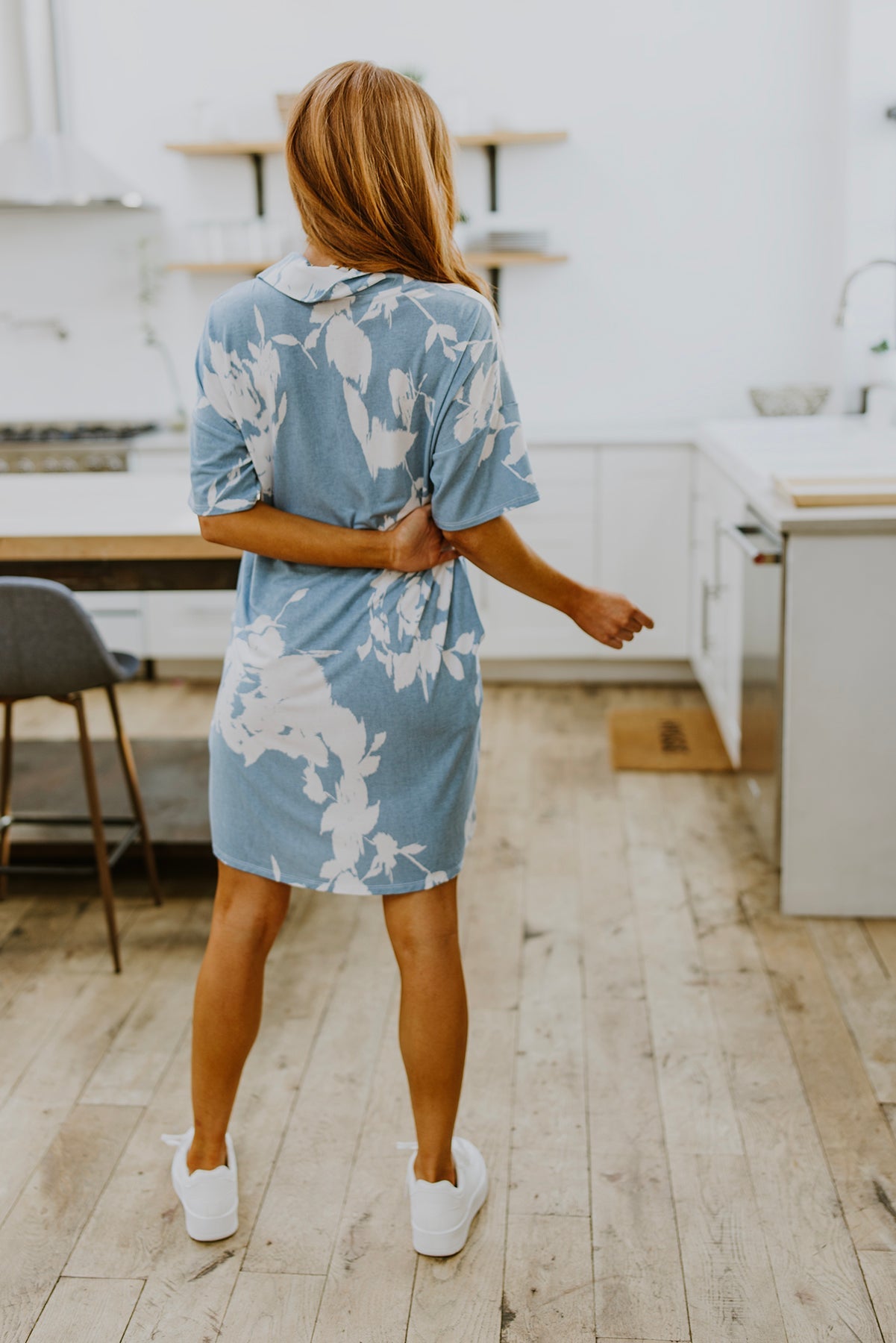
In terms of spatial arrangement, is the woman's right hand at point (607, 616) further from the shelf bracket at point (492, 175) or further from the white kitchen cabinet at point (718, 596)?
the shelf bracket at point (492, 175)

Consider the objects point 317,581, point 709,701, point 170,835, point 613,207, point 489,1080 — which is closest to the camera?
point 317,581

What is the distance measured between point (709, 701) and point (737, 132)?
2.01 m

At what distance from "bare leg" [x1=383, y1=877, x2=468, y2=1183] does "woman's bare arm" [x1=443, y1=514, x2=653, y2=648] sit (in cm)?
38

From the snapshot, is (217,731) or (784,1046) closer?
(217,731)

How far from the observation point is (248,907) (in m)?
1.59

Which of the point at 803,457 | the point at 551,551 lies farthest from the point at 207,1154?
the point at 551,551

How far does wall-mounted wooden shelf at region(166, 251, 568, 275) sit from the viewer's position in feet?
14.2

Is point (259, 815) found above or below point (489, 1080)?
above

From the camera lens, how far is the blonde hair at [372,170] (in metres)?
1.32

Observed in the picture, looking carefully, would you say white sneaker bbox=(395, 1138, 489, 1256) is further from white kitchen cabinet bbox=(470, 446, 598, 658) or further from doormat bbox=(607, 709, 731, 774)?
white kitchen cabinet bbox=(470, 446, 598, 658)

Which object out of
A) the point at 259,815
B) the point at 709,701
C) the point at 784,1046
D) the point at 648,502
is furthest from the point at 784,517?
the point at 648,502

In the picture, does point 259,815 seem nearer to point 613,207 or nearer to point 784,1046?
point 784,1046

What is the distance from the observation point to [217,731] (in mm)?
1561

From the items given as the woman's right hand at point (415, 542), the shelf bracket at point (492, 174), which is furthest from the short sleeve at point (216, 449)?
the shelf bracket at point (492, 174)
